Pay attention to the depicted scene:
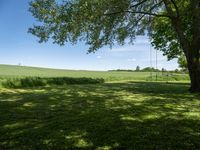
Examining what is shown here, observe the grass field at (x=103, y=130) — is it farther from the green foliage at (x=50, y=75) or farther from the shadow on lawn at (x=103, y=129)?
the green foliage at (x=50, y=75)

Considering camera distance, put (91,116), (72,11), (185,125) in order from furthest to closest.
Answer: (72,11) → (91,116) → (185,125)

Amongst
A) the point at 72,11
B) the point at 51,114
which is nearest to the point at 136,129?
the point at 51,114

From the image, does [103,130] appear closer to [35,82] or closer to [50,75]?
[35,82]

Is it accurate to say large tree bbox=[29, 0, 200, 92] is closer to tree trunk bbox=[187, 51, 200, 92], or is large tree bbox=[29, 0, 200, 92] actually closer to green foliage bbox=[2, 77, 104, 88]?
tree trunk bbox=[187, 51, 200, 92]

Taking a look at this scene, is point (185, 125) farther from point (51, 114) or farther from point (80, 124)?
point (51, 114)

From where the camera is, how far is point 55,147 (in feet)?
23.6

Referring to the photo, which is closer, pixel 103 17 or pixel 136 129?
pixel 136 129

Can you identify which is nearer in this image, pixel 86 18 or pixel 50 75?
pixel 86 18

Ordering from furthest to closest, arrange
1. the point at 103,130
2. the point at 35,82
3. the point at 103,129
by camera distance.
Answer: the point at 35,82 < the point at 103,129 < the point at 103,130

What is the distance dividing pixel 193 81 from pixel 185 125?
13.7 meters

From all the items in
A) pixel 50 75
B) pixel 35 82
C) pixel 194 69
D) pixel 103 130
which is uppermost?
pixel 194 69

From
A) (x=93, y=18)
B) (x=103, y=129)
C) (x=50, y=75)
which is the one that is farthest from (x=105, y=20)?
(x=50, y=75)

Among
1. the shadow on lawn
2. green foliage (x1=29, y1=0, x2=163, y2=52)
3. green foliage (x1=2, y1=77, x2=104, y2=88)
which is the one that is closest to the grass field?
the shadow on lawn

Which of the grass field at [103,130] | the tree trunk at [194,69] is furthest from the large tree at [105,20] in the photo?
the grass field at [103,130]
